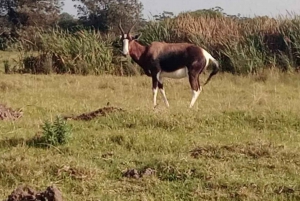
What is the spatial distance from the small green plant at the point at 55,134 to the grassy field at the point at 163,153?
0.14 meters

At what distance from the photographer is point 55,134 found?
7480 mm

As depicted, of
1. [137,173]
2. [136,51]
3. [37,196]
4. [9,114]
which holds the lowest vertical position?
[9,114]

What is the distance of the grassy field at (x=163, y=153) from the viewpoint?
5805mm

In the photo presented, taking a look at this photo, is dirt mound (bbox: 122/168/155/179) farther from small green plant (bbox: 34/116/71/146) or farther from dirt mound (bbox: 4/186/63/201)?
small green plant (bbox: 34/116/71/146)

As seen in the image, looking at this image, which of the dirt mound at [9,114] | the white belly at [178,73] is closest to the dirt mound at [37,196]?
the dirt mound at [9,114]

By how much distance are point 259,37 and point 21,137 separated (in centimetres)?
1062

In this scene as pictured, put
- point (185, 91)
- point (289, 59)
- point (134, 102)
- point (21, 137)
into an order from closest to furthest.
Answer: point (21, 137)
point (134, 102)
point (185, 91)
point (289, 59)

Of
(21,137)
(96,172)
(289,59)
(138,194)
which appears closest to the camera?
(138,194)

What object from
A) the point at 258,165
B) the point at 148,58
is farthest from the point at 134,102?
the point at 258,165

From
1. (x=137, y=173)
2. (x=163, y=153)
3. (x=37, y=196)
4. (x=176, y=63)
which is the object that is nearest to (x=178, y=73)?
(x=176, y=63)

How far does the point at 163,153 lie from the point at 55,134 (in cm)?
126

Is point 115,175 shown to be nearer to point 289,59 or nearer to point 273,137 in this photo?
point 273,137

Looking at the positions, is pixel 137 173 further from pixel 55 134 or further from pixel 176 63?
pixel 176 63

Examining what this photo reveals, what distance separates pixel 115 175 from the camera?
631 cm
